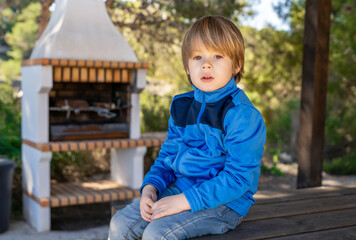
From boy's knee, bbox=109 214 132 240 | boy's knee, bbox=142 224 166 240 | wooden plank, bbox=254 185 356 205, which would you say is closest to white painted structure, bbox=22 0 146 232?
wooden plank, bbox=254 185 356 205

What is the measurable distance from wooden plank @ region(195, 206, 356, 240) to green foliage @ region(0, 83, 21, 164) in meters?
3.50

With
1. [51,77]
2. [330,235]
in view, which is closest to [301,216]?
[330,235]

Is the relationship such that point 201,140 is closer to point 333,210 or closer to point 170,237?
point 170,237

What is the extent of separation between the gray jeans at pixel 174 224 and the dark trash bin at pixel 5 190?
2244 millimetres

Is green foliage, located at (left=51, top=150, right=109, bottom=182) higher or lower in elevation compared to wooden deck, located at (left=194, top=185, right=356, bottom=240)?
lower

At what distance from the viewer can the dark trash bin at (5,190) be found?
368cm

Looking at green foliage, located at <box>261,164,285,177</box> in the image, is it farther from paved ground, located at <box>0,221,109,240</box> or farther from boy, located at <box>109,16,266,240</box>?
boy, located at <box>109,16,266,240</box>

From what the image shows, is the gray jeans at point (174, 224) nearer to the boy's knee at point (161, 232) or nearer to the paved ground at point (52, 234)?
the boy's knee at point (161, 232)

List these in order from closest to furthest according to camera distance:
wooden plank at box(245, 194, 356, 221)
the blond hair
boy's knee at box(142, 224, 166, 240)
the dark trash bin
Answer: boy's knee at box(142, 224, 166, 240), the blond hair, wooden plank at box(245, 194, 356, 221), the dark trash bin

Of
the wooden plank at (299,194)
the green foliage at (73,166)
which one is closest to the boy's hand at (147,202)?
the wooden plank at (299,194)

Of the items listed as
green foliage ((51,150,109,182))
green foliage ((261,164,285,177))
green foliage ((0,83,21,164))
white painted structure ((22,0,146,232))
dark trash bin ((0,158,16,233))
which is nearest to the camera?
dark trash bin ((0,158,16,233))

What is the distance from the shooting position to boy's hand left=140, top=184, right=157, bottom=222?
1689 millimetres

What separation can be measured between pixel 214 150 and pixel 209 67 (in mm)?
327

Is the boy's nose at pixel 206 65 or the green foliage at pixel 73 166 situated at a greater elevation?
the boy's nose at pixel 206 65
